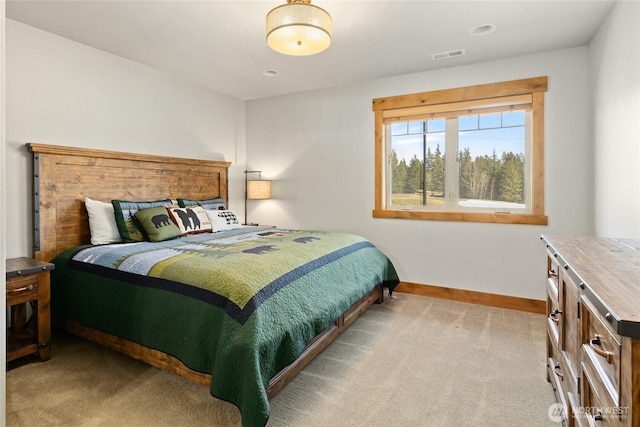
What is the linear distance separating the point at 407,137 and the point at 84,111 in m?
3.34

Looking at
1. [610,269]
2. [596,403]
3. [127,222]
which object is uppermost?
[127,222]

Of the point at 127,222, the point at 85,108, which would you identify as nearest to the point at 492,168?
the point at 127,222

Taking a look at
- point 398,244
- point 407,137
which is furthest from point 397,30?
point 398,244

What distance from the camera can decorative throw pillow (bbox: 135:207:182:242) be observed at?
9.75ft

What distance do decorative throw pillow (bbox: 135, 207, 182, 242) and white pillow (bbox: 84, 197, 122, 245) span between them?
0.24 m

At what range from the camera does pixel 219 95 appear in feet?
15.1

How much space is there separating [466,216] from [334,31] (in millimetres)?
2260

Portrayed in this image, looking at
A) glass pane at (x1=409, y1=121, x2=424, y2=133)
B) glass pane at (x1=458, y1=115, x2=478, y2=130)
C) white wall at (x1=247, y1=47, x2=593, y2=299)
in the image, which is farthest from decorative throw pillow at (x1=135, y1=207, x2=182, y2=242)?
glass pane at (x1=458, y1=115, x2=478, y2=130)

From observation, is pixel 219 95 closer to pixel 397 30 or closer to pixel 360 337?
pixel 397 30

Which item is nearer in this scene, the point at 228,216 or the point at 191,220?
Answer: the point at 191,220

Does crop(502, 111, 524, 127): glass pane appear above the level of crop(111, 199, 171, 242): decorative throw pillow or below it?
above

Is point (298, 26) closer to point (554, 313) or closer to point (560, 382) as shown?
point (554, 313)

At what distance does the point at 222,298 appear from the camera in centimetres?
182

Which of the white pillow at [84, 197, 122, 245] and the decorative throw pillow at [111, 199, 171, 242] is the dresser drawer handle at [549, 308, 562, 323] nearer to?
the decorative throw pillow at [111, 199, 171, 242]
